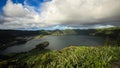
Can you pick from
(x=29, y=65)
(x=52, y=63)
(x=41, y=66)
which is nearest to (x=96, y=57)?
(x=52, y=63)

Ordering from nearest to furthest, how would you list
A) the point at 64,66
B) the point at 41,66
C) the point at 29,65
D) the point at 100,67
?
the point at 100,67 → the point at 64,66 → the point at 41,66 → the point at 29,65

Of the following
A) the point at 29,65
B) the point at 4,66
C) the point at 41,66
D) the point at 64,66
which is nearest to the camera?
the point at 64,66

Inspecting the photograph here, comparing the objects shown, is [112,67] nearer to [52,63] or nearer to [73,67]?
[73,67]

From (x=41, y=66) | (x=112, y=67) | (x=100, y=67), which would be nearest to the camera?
(x=112, y=67)

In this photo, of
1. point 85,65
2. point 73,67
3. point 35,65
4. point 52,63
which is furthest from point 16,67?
point 85,65

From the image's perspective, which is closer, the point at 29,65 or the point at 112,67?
the point at 112,67

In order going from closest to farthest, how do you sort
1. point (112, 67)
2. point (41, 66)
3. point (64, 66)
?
point (112, 67) → point (64, 66) → point (41, 66)

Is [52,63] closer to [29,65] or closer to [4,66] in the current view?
[29,65]

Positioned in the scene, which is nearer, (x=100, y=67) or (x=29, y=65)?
(x=100, y=67)
